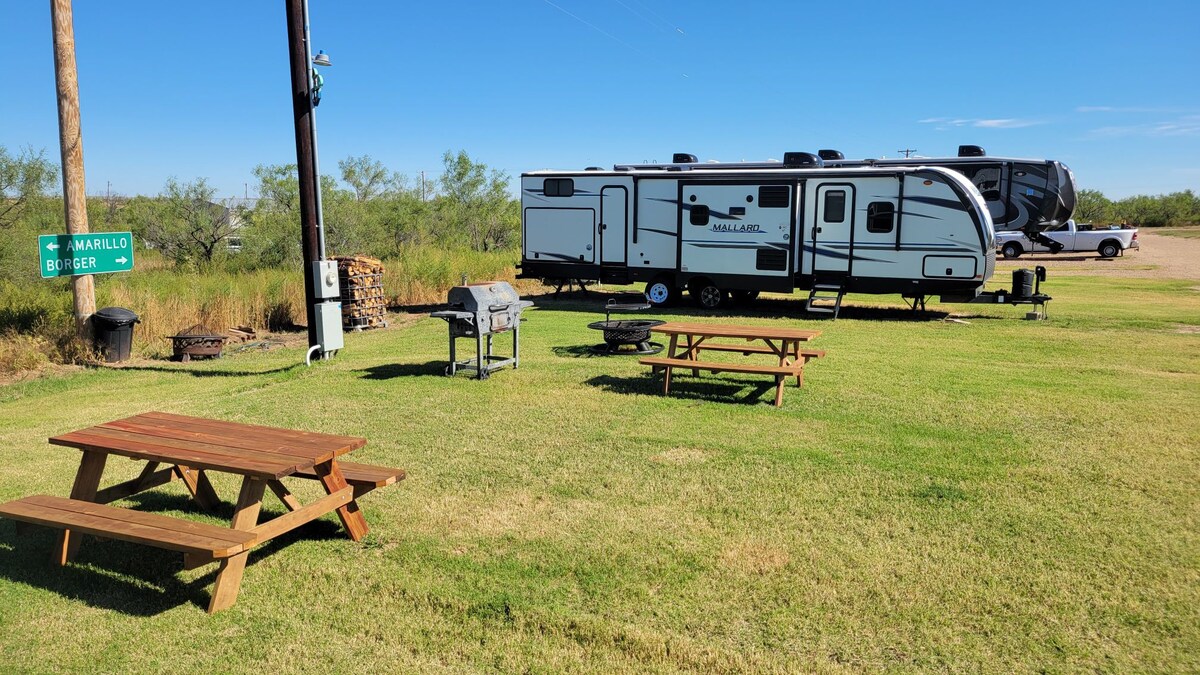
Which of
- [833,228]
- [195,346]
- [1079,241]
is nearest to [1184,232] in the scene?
[1079,241]

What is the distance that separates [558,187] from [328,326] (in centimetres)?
793

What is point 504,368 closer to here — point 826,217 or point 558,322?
point 558,322

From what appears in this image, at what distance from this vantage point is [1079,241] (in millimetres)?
32531

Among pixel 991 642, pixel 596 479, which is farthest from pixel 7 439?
pixel 991 642

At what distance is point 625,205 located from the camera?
16.8m

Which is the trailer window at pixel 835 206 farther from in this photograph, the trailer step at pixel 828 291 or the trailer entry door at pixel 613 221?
the trailer entry door at pixel 613 221

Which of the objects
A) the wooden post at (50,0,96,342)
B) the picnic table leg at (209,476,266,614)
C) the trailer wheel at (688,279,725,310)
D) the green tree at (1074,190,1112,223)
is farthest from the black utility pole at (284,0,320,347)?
the green tree at (1074,190,1112,223)

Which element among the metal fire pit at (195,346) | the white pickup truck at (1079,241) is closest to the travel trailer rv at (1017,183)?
the white pickup truck at (1079,241)

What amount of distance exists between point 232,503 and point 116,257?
6990mm

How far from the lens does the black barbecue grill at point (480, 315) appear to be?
9.01 m

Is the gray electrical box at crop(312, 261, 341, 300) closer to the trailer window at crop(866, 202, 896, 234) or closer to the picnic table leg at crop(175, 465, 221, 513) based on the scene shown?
the picnic table leg at crop(175, 465, 221, 513)

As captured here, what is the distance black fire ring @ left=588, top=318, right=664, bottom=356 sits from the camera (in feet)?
34.7

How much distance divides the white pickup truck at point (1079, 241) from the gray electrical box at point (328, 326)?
2733cm

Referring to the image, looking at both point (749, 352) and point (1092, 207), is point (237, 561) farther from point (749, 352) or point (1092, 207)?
point (1092, 207)
